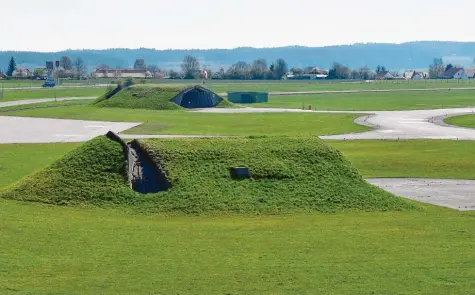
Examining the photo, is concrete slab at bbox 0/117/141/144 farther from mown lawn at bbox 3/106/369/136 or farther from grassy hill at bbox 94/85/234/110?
grassy hill at bbox 94/85/234/110

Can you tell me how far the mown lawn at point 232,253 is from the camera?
26484 mm

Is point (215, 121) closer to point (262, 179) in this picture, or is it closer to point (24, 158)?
point (24, 158)

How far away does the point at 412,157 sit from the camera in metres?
68.7

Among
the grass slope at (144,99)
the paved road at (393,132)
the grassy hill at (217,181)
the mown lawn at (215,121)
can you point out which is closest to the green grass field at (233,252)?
the grassy hill at (217,181)

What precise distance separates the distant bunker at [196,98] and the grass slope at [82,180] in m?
91.8

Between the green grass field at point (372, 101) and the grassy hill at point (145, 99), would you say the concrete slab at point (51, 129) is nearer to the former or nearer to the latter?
the grassy hill at point (145, 99)

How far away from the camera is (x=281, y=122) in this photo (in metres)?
106

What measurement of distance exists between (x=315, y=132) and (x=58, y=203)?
5456cm

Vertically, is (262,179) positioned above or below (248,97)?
above

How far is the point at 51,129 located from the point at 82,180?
53452 millimetres

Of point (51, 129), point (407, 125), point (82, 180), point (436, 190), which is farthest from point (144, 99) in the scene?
point (82, 180)

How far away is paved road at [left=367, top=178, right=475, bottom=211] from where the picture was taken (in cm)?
4734

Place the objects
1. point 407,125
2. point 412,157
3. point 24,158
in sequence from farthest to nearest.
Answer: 1. point 407,125
2. point 412,157
3. point 24,158

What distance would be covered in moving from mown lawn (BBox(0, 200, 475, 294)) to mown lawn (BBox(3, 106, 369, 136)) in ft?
170
